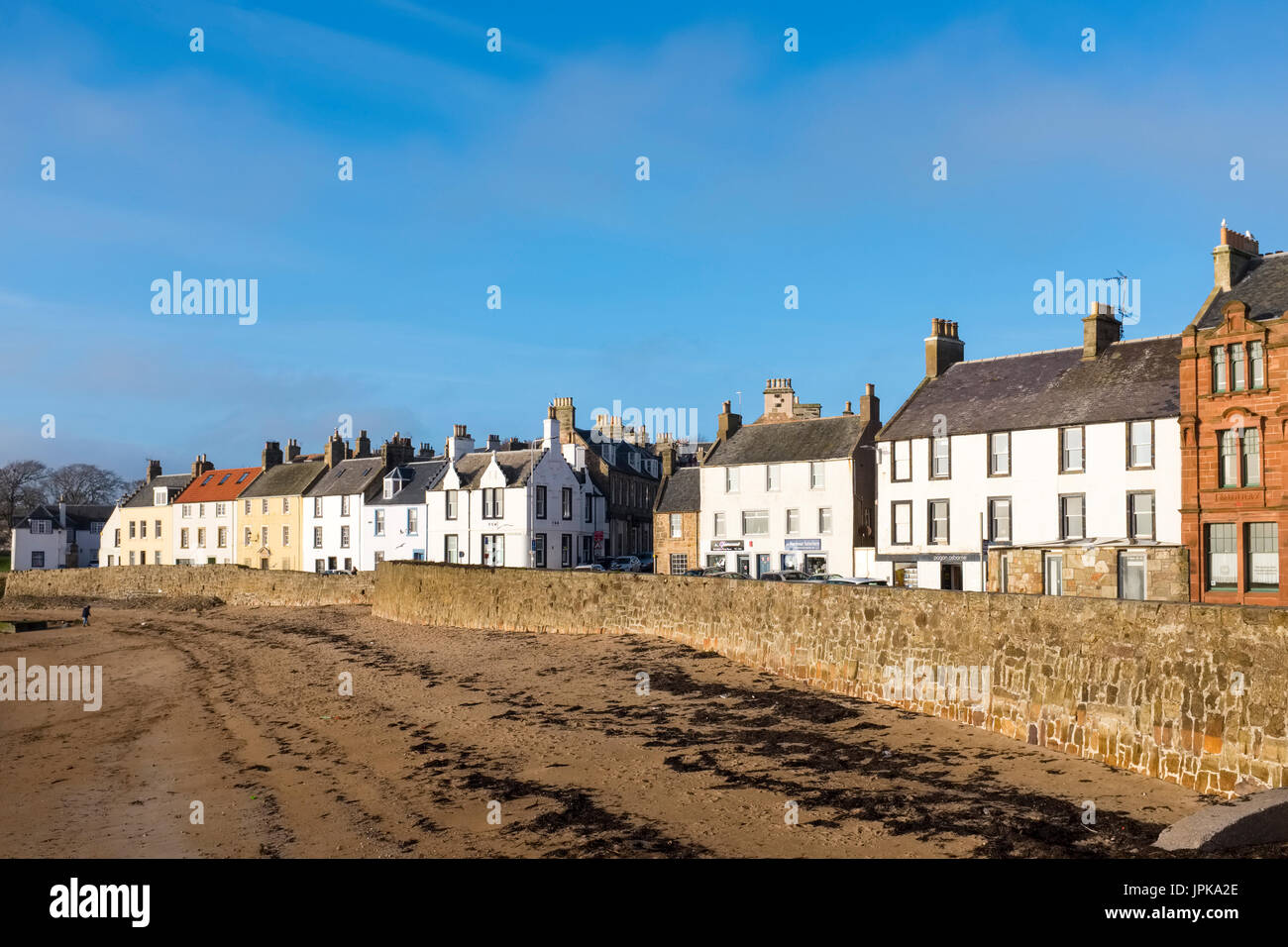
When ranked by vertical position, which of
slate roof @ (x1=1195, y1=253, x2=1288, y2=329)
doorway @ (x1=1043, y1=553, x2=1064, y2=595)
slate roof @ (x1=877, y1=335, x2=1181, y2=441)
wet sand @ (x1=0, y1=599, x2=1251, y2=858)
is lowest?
wet sand @ (x1=0, y1=599, x2=1251, y2=858)

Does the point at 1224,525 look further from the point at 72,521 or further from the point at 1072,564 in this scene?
the point at 72,521

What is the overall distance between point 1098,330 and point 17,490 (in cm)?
11381

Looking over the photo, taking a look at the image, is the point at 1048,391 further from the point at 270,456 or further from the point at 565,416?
the point at 270,456

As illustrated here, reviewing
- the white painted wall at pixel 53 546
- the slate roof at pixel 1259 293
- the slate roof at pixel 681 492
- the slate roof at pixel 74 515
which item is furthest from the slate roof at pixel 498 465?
the white painted wall at pixel 53 546

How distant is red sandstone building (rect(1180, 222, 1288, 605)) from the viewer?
108 ft

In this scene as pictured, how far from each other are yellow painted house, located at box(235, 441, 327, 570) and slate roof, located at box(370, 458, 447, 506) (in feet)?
26.0

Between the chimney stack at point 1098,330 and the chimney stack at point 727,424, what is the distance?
67.2 ft

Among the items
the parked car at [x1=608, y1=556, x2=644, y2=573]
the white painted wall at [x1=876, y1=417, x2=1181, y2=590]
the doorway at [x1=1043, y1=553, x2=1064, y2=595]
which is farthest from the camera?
the parked car at [x1=608, y1=556, x2=644, y2=573]

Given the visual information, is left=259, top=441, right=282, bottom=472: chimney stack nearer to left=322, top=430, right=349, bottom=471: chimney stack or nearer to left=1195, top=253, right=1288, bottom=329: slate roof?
left=322, top=430, right=349, bottom=471: chimney stack

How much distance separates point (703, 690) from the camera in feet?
76.8

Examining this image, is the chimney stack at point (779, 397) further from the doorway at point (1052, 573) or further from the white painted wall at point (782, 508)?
the doorway at point (1052, 573)

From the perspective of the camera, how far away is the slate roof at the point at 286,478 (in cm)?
7388

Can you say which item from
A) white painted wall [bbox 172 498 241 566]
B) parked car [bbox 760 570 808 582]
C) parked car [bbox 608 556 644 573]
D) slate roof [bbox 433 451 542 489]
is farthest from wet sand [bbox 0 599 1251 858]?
white painted wall [bbox 172 498 241 566]
